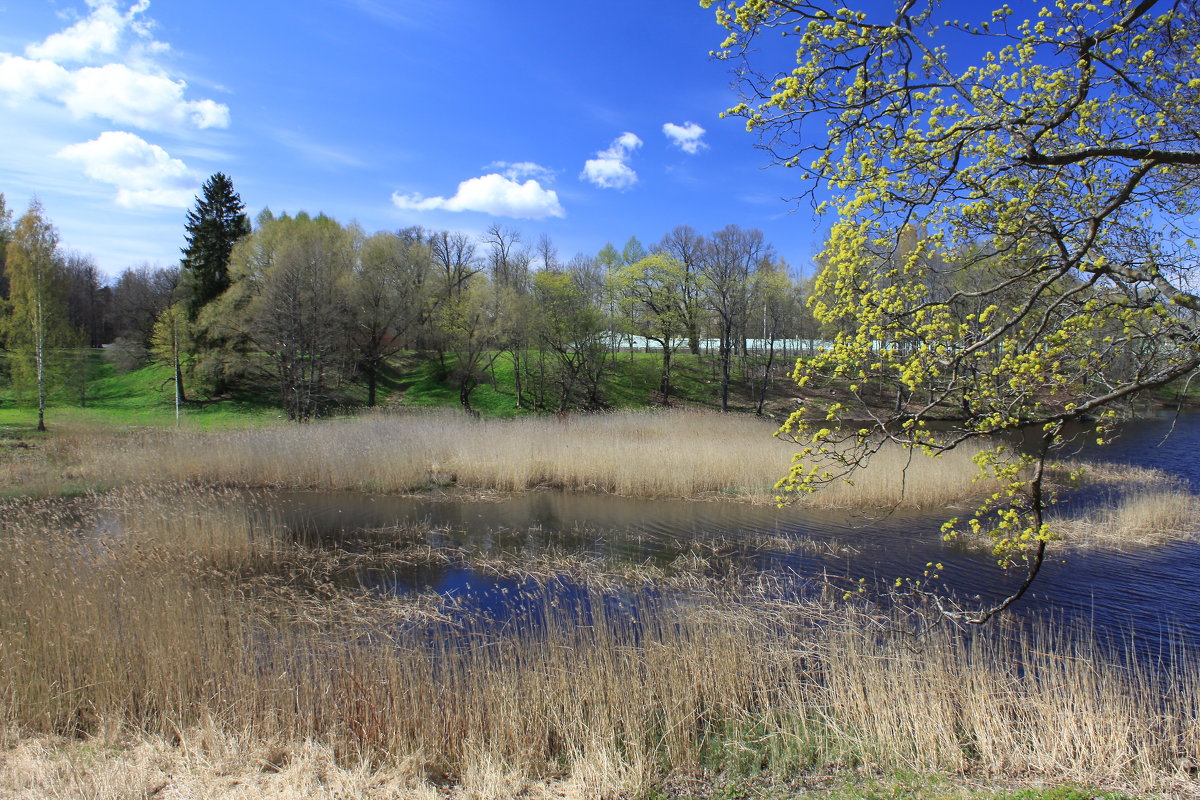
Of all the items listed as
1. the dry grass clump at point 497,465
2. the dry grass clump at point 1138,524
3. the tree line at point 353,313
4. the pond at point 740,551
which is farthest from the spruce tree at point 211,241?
the dry grass clump at point 1138,524

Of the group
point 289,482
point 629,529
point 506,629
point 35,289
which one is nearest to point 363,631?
point 506,629

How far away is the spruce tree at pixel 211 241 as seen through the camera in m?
31.9

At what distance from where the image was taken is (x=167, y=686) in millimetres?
5352

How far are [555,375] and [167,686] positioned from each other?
104ft

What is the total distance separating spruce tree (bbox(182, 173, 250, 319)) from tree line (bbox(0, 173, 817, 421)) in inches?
2.8

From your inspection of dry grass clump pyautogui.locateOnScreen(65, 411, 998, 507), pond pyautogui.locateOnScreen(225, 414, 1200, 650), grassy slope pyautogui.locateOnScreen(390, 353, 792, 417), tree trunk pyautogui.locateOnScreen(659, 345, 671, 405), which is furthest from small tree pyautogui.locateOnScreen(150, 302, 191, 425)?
tree trunk pyautogui.locateOnScreen(659, 345, 671, 405)

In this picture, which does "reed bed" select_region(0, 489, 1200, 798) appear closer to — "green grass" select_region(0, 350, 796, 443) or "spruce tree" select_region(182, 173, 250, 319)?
"green grass" select_region(0, 350, 796, 443)

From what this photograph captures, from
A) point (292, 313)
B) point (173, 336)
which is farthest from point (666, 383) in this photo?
point (173, 336)

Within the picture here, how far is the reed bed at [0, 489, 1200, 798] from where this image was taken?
4715mm

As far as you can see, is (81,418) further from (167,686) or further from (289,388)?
(167,686)

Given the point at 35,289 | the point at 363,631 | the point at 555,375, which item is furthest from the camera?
the point at 555,375

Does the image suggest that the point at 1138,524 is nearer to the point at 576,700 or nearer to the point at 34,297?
the point at 576,700

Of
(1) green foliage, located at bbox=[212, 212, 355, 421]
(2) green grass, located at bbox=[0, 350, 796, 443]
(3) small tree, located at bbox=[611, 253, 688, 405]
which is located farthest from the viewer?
(3) small tree, located at bbox=[611, 253, 688, 405]

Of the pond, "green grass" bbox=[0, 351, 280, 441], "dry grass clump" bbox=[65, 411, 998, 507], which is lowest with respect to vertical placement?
the pond
